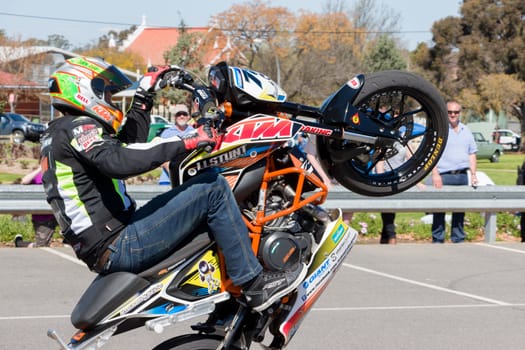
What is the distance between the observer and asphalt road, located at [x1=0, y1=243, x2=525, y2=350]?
20.4 feet

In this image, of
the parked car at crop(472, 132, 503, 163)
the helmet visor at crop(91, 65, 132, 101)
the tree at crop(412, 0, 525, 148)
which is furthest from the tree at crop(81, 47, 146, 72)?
the helmet visor at crop(91, 65, 132, 101)

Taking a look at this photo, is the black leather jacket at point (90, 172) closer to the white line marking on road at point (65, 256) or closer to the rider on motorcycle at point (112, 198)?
the rider on motorcycle at point (112, 198)

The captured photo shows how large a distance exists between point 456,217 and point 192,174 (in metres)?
7.48

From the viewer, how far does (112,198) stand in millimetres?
4133

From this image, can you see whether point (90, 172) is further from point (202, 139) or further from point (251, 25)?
point (251, 25)

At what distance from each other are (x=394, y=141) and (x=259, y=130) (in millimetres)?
1081

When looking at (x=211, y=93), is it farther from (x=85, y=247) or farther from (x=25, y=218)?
(x=25, y=218)

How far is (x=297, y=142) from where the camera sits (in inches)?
174

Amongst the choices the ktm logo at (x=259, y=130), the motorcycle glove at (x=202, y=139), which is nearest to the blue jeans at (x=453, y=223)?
the ktm logo at (x=259, y=130)

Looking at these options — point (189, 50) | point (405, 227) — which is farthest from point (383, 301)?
point (189, 50)

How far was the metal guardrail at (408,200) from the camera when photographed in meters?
9.76

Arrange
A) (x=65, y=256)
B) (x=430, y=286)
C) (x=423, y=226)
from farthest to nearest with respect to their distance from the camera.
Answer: (x=423, y=226), (x=65, y=256), (x=430, y=286)

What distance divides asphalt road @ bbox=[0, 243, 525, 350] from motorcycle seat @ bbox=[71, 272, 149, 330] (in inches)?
82.1

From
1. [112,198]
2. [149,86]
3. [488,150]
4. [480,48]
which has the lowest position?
[488,150]
